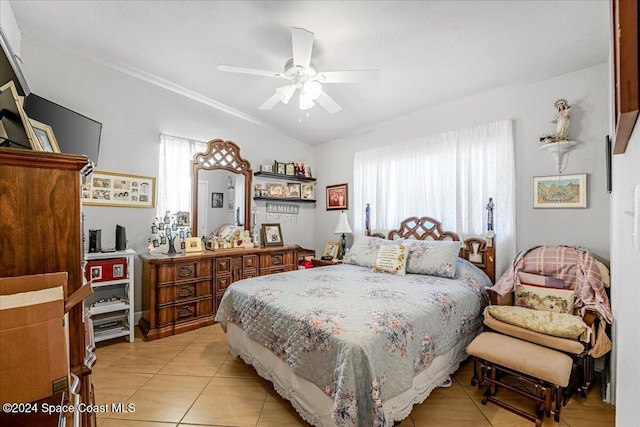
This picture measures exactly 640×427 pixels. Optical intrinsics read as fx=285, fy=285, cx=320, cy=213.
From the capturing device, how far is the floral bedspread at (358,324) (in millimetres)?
1467

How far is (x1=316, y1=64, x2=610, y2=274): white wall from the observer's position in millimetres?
2436

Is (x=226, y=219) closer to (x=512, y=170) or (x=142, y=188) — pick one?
(x=142, y=188)

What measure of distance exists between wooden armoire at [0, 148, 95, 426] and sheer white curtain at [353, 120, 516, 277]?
331cm

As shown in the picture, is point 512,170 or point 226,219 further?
point 226,219

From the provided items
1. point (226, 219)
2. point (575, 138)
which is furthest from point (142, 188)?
point (575, 138)

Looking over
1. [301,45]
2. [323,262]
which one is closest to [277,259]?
[323,262]

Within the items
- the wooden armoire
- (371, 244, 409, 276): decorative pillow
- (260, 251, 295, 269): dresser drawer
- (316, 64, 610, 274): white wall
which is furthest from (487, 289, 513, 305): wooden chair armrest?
the wooden armoire

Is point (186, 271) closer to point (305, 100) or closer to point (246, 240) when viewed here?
point (246, 240)

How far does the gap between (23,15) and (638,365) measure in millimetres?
4180

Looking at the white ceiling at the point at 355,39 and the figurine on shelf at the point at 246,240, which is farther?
the figurine on shelf at the point at 246,240

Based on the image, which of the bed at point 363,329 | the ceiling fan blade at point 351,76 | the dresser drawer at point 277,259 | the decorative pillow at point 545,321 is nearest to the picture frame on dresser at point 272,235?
the dresser drawer at point 277,259

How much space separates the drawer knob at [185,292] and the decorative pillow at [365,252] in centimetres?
190

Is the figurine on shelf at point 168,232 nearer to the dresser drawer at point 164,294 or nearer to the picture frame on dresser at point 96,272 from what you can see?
the dresser drawer at point 164,294

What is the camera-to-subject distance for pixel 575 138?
2549 mm
